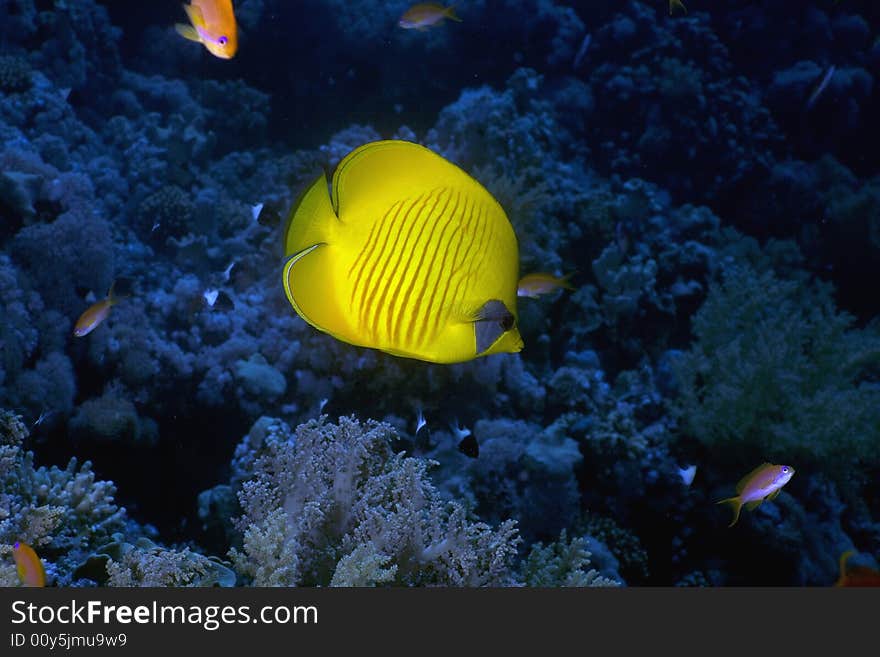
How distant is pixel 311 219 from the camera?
4.07 ft

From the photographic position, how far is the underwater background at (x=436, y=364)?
9.48ft

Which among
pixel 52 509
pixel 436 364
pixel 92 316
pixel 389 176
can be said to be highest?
pixel 389 176

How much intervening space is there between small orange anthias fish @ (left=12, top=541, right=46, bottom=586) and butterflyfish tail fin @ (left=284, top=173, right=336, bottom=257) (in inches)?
67.3

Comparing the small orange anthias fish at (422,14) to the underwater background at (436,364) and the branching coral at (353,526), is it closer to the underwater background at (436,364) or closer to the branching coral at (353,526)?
the underwater background at (436,364)

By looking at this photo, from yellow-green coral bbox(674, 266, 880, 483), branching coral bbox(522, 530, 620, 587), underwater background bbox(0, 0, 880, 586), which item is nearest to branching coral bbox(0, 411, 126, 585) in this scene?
underwater background bbox(0, 0, 880, 586)

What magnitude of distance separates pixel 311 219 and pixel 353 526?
1.82m

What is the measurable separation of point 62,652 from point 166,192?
5304mm

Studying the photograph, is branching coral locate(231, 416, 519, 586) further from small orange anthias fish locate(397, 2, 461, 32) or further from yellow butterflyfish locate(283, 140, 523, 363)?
small orange anthias fish locate(397, 2, 461, 32)

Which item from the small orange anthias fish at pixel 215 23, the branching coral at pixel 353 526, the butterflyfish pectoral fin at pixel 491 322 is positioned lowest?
the branching coral at pixel 353 526

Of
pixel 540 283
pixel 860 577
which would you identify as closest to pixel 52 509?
pixel 540 283

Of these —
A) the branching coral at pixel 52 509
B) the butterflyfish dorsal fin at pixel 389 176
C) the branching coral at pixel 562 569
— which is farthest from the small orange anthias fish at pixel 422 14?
the butterflyfish dorsal fin at pixel 389 176

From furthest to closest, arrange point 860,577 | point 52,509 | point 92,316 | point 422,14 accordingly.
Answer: point 422,14, point 92,316, point 860,577, point 52,509

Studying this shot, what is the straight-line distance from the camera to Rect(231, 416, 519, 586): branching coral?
2420mm

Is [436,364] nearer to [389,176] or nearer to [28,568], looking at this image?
[28,568]
